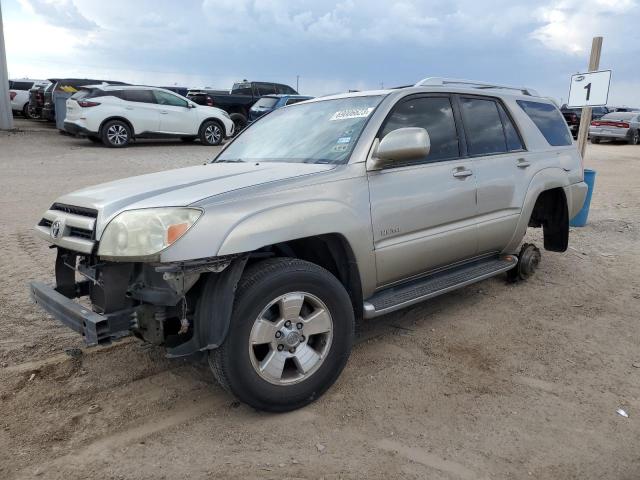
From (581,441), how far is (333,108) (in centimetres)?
272

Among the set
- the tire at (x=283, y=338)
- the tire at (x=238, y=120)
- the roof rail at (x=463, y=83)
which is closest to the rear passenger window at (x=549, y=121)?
the roof rail at (x=463, y=83)

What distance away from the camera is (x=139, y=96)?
15.6m

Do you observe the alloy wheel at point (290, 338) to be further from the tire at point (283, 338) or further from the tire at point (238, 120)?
the tire at point (238, 120)

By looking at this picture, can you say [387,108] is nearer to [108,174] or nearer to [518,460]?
[518,460]

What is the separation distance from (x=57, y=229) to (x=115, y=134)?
13.3m

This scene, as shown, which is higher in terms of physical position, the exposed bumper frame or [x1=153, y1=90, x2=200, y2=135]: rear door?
[x1=153, y1=90, x2=200, y2=135]: rear door

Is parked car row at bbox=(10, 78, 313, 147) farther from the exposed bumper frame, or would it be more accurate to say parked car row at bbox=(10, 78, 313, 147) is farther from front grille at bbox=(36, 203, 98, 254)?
the exposed bumper frame

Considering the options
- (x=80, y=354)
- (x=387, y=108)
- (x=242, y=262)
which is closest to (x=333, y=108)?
(x=387, y=108)

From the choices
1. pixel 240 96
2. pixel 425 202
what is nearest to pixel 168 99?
pixel 240 96

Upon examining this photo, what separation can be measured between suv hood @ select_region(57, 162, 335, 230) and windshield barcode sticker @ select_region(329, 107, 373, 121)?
582mm

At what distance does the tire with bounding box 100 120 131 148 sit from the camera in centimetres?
1530

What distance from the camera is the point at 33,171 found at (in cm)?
1170

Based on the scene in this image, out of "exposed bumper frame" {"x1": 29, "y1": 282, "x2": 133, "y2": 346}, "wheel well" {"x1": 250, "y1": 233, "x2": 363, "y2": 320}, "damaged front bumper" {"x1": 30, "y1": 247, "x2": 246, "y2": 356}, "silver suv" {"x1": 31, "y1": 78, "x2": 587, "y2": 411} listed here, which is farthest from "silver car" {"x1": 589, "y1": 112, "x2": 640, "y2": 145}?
"exposed bumper frame" {"x1": 29, "y1": 282, "x2": 133, "y2": 346}

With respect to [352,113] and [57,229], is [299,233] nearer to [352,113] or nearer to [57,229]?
[352,113]
